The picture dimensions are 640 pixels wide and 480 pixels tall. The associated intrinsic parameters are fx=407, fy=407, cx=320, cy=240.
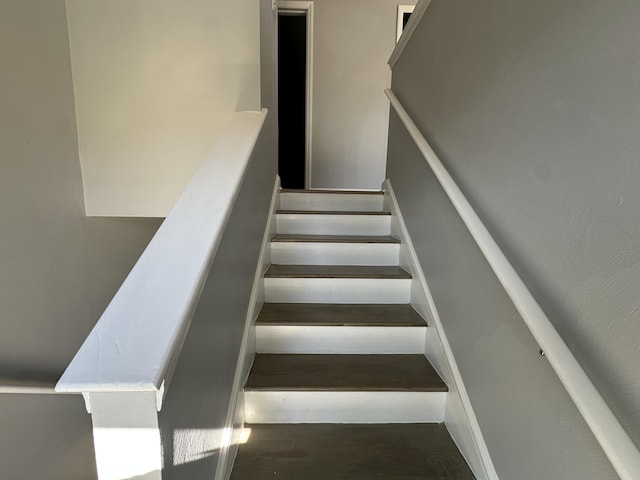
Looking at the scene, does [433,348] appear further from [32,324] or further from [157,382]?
[32,324]

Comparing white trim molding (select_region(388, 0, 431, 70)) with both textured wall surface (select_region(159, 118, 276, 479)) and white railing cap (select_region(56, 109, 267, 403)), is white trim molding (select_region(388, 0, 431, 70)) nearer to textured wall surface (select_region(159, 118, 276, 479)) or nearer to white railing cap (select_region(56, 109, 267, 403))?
textured wall surface (select_region(159, 118, 276, 479))

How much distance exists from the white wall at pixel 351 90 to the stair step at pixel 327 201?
151 cm

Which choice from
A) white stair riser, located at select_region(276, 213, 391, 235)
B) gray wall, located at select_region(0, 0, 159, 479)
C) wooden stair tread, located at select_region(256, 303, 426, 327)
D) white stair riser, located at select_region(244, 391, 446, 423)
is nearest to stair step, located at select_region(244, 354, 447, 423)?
white stair riser, located at select_region(244, 391, 446, 423)

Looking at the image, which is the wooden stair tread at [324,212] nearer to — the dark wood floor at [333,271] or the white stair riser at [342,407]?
the dark wood floor at [333,271]

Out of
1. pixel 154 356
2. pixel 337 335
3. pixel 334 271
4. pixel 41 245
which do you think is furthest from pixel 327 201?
pixel 154 356

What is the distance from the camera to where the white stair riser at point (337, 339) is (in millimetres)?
1781

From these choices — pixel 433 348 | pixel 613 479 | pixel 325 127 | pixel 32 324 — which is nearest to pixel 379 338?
pixel 433 348

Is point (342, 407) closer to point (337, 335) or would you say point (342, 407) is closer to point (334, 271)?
point (337, 335)

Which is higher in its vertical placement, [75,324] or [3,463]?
[75,324]

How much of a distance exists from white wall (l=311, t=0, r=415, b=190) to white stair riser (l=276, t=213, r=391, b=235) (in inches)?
70.3

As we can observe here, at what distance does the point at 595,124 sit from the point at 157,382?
38.5 inches

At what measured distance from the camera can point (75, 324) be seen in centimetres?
210

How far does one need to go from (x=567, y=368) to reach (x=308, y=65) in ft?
12.8

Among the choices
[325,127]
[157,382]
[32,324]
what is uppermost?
[325,127]
